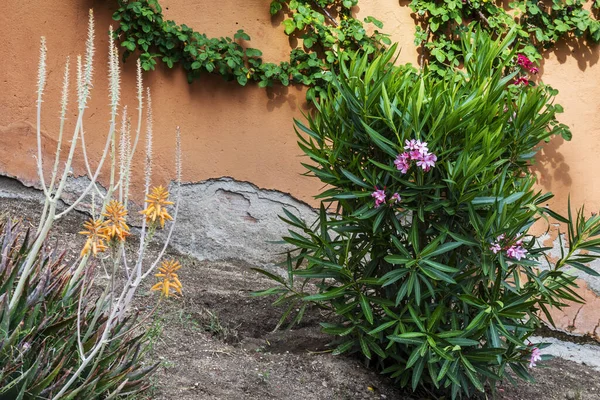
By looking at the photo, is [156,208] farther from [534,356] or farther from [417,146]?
[534,356]

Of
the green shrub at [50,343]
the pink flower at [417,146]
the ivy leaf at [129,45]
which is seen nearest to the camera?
the green shrub at [50,343]

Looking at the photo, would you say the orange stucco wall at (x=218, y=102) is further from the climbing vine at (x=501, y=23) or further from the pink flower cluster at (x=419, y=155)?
the pink flower cluster at (x=419, y=155)

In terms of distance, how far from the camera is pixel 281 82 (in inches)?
180

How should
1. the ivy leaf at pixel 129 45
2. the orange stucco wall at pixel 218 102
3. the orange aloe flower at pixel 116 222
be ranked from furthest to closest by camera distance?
the orange stucco wall at pixel 218 102 → the ivy leaf at pixel 129 45 → the orange aloe flower at pixel 116 222

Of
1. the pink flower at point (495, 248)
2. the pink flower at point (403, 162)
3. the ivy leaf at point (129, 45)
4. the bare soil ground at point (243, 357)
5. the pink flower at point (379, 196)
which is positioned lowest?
the bare soil ground at point (243, 357)

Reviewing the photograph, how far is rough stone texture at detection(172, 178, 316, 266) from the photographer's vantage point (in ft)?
15.1

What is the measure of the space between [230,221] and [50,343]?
2557 mm

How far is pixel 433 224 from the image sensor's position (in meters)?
3.04

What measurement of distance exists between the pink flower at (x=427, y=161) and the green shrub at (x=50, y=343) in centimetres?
136

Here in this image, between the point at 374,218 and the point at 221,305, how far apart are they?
1.18 meters

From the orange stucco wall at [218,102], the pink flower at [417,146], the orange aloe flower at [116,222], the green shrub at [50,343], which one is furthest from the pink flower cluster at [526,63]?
the orange aloe flower at [116,222]

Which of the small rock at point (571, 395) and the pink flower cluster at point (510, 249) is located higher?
the pink flower cluster at point (510, 249)

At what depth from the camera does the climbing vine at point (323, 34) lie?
4.39 metres

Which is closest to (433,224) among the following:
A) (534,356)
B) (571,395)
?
(534,356)
